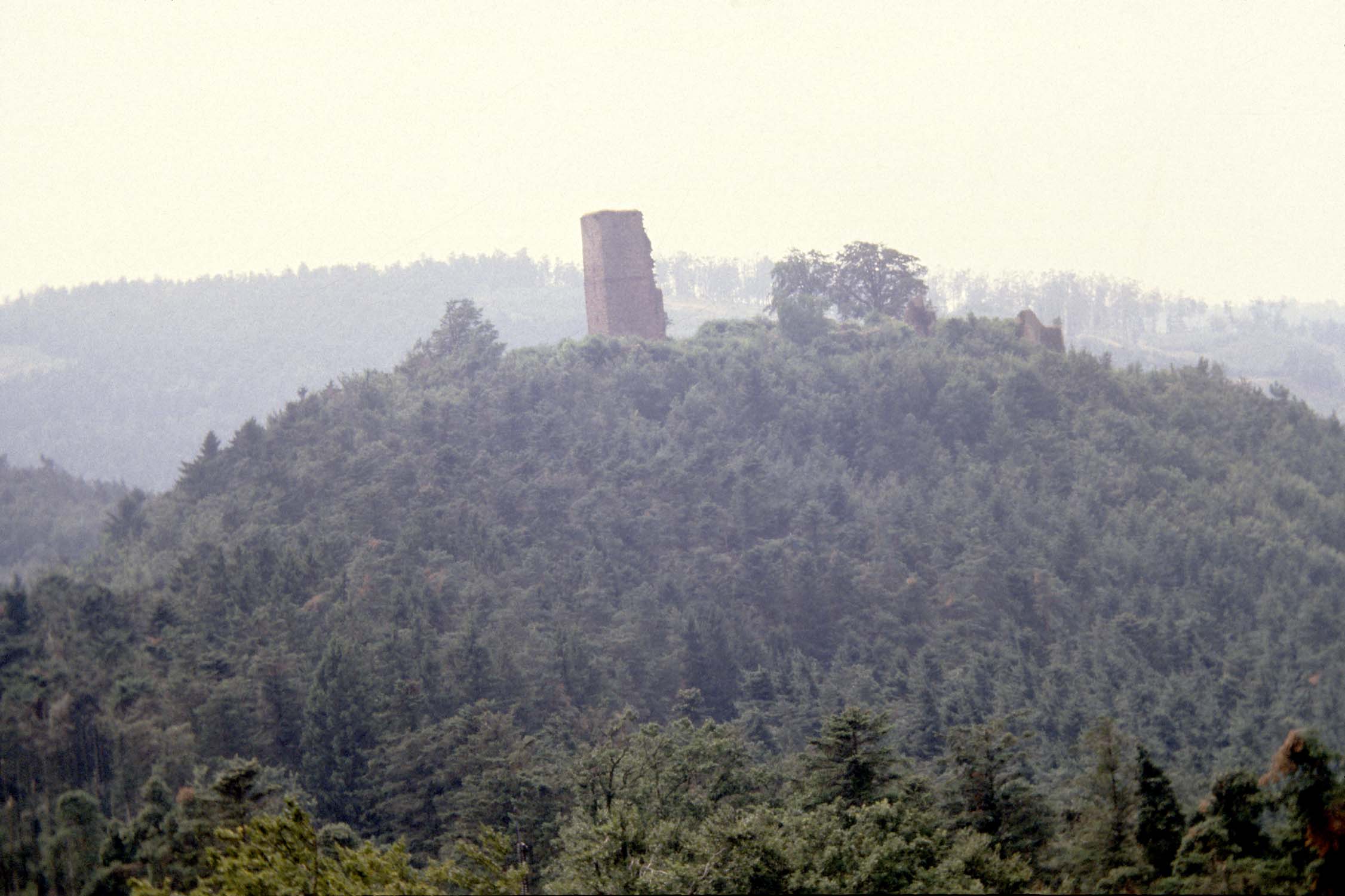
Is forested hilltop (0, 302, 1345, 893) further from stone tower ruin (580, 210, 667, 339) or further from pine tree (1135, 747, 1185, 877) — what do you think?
stone tower ruin (580, 210, 667, 339)

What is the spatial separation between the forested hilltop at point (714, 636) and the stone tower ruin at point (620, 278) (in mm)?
1712

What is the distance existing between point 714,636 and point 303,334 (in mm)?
91386

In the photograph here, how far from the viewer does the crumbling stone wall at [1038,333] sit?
1988 inches

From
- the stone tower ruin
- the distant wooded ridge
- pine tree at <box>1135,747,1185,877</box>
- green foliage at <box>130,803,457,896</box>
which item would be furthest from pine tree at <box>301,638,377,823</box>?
the distant wooded ridge

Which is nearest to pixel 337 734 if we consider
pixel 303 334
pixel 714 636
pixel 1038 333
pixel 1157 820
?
pixel 714 636

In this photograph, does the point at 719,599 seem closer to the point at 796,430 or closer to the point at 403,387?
the point at 796,430

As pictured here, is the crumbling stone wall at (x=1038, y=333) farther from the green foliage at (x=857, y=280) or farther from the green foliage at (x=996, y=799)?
the green foliage at (x=996, y=799)

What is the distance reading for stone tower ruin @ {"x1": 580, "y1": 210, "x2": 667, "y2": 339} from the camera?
4722 centimetres

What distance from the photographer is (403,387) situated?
153ft

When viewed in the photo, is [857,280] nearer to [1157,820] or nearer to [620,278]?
[620,278]

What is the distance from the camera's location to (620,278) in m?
48.4

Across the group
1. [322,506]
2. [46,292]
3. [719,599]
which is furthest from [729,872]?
[46,292]

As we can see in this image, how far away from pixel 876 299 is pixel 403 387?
20.4 metres

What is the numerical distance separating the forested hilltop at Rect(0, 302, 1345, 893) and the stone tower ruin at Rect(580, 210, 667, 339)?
1712 millimetres
